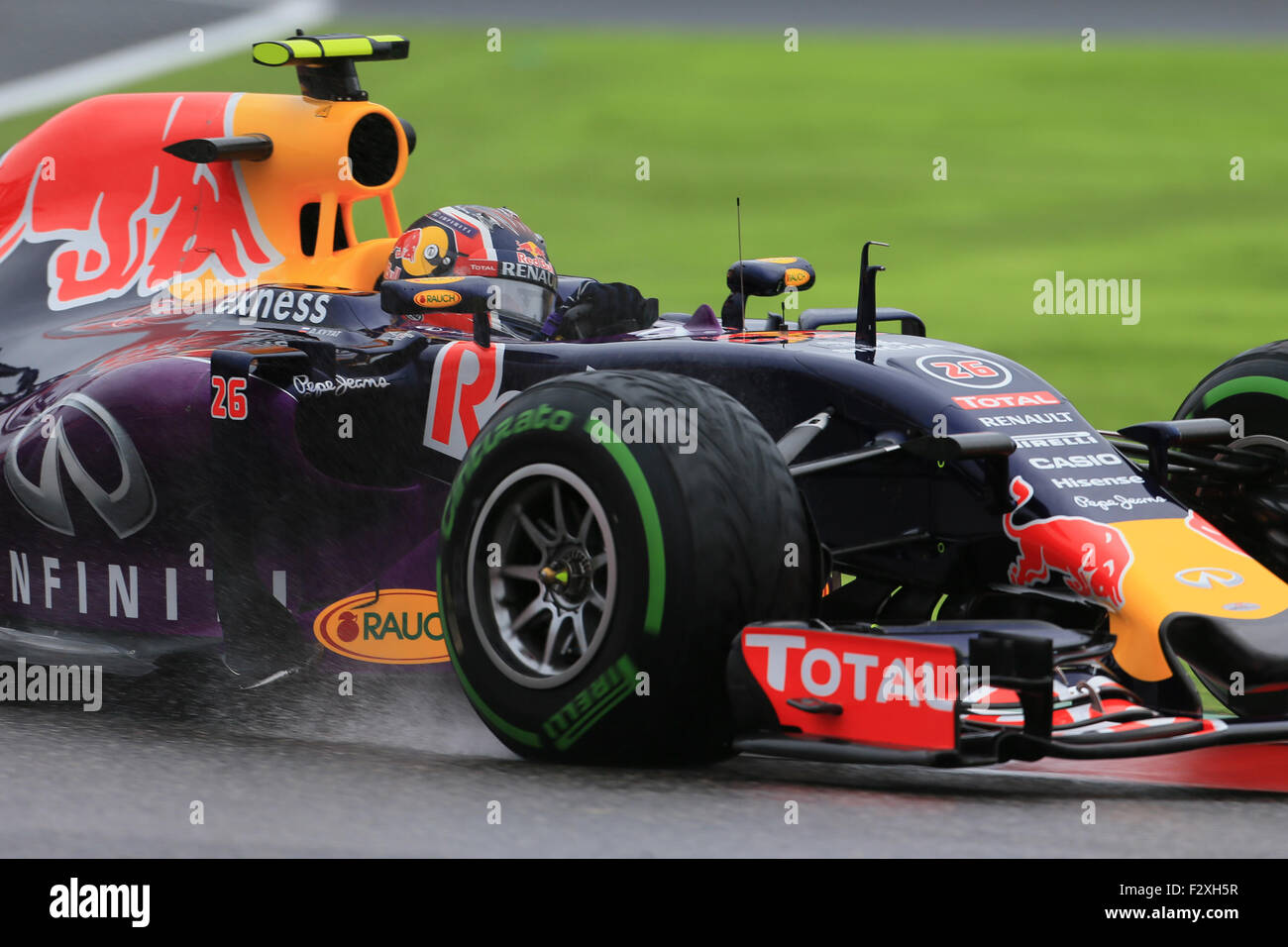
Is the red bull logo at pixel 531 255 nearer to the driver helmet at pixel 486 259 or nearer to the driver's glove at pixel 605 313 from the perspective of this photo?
the driver helmet at pixel 486 259

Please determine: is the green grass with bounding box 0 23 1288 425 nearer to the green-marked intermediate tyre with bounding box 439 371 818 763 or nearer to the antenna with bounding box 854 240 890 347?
the antenna with bounding box 854 240 890 347

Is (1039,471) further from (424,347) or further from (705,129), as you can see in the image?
(705,129)

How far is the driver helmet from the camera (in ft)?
24.3

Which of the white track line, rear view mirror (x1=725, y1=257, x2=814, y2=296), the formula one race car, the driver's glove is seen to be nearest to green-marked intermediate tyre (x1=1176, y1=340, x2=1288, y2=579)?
the formula one race car

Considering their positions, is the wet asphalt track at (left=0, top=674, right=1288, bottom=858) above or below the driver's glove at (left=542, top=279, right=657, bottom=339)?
below

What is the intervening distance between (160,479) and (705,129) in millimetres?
17053

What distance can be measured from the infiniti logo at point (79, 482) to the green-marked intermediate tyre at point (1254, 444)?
3517mm

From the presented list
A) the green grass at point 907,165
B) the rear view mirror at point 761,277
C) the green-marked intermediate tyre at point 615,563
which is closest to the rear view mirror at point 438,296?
the green-marked intermediate tyre at point 615,563

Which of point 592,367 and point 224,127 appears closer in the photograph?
point 592,367

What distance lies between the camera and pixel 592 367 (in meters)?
6.48

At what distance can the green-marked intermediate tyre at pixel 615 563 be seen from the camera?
525 centimetres

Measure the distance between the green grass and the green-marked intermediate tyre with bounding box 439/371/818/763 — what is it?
9.81 metres

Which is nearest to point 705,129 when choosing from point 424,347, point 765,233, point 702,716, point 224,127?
point 765,233

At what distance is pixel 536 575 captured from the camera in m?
5.62
